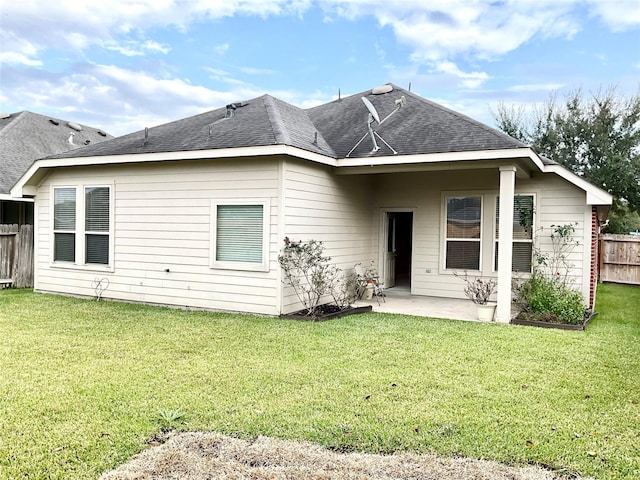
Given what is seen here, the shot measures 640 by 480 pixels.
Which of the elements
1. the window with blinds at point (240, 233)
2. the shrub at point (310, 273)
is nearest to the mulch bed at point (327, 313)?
the shrub at point (310, 273)

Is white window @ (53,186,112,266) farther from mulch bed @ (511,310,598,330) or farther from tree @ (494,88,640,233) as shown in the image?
tree @ (494,88,640,233)

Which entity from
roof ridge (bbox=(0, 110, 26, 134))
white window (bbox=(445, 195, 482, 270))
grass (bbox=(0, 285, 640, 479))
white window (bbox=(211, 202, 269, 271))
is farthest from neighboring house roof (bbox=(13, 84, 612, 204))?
roof ridge (bbox=(0, 110, 26, 134))

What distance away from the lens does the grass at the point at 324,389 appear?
3.41 m

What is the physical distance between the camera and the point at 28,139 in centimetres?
1583

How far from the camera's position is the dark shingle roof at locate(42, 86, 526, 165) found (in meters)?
8.38

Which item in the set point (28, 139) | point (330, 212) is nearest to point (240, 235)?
point (330, 212)

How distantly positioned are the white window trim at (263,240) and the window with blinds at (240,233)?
0.11 ft

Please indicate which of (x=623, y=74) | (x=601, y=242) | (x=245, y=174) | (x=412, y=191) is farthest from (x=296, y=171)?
(x=623, y=74)

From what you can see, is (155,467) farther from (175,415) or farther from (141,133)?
(141,133)

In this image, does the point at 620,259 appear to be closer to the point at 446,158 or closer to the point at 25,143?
the point at 446,158

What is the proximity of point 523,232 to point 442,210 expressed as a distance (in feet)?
5.49

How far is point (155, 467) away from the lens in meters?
3.04

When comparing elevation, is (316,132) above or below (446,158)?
above

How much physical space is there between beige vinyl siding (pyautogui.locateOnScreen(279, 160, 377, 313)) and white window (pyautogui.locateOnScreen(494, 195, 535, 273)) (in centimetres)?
280
